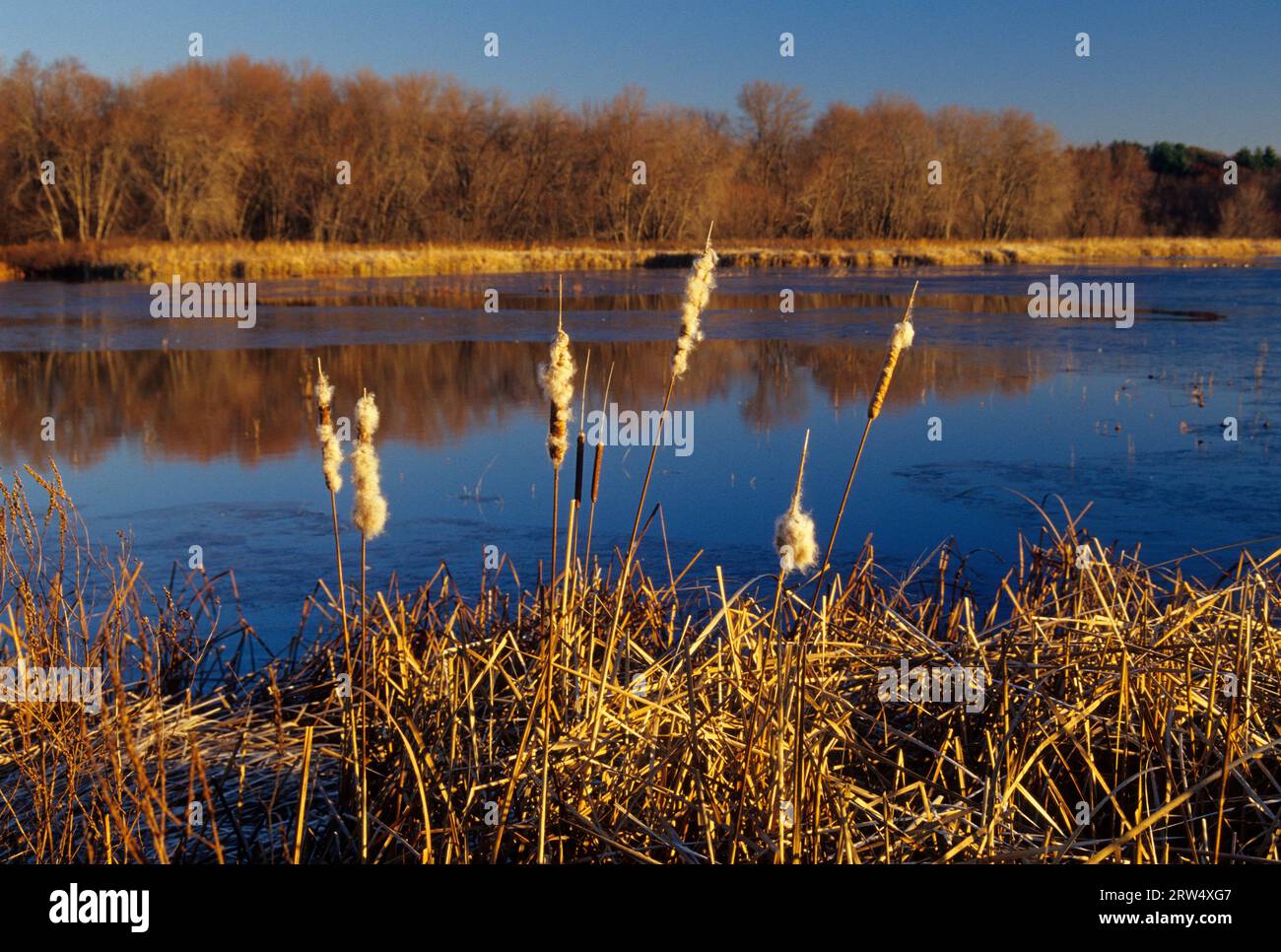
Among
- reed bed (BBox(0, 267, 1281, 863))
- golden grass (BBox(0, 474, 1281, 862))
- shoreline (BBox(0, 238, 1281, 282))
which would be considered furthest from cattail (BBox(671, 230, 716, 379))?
shoreline (BBox(0, 238, 1281, 282))

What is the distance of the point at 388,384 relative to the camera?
11117 mm

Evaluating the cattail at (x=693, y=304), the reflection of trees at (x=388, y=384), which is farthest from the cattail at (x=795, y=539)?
the reflection of trees at (x=388, y=384)

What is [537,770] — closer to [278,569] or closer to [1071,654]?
[1071,654]

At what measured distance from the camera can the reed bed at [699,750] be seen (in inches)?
81.9

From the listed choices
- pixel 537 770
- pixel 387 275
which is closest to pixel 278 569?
pixel 537 770

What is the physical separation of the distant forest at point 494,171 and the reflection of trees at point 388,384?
2098 centimetres

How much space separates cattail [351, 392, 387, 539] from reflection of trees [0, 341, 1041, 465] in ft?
19.5

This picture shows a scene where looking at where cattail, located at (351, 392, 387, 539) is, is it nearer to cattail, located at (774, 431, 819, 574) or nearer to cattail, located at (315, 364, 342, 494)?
cattail, located at (315, 364, 342, 494)

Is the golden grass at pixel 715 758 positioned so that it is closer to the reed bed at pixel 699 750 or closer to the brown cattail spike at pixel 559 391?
the reed bed at pixel 699 750

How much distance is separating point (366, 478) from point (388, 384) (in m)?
9.43

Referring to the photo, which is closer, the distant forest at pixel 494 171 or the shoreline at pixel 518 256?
the shoreline at pixel 518 256

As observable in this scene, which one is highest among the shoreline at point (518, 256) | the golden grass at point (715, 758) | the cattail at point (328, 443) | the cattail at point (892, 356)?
the shoreline at point (518, 256)

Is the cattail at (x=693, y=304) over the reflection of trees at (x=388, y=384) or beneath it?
over

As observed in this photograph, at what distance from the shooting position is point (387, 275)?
26.7 meters
